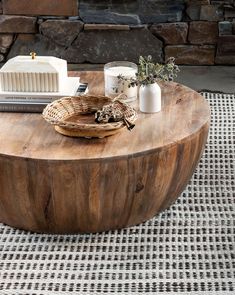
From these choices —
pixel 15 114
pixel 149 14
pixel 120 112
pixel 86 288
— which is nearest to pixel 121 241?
pixel 86 288

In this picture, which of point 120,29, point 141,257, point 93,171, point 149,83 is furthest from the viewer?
point 120,29

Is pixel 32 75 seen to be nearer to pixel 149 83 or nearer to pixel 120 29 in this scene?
pixel 149 83

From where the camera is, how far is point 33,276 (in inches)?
66.1

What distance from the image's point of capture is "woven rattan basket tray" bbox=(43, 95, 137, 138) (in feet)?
5.55

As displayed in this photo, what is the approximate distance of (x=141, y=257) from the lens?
1.75 meters

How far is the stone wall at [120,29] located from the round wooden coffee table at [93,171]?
56.6 inches

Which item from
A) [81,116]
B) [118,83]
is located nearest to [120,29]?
[118,83]

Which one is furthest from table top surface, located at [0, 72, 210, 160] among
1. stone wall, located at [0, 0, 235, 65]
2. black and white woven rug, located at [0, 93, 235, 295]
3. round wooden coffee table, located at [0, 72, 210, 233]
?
→ stone wall, located at [0, 0, 235, 65]

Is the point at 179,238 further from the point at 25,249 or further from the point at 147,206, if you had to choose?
Result: the point at 25,249

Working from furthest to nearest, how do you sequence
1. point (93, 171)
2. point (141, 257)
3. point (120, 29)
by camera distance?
point (120, 29), point (141, 257), point (93, 171)

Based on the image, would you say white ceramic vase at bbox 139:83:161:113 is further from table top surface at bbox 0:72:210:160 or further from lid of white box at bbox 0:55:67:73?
lid of white box at bbox 0:55:67:73

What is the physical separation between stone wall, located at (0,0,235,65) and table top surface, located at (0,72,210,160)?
133 centimetres

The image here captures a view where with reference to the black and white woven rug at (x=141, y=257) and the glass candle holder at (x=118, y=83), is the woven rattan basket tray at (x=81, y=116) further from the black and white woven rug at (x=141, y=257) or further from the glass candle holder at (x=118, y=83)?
the black and white woven rug at (x=141, y=257)

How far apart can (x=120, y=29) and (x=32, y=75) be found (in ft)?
4.68
